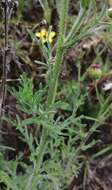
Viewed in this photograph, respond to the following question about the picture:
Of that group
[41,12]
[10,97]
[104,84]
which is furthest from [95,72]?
[41,12]

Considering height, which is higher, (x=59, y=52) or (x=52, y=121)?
(x=59, y=52)

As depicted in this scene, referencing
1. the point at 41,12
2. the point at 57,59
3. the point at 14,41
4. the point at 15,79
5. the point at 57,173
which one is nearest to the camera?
the point at 57,59

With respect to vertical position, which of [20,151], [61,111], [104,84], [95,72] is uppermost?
[95,72]

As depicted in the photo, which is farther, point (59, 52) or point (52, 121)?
point (52, 121)

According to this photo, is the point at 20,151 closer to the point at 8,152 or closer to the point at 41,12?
the point at 8,152

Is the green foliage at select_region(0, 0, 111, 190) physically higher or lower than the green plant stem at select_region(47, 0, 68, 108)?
lower

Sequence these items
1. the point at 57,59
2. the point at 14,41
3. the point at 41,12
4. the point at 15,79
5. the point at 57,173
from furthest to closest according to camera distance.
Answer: the point at 41,12, the point at 14,41, the point at 15,79, the point at 57,173, the point at 57,59

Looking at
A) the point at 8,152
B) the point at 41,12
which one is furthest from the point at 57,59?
the point at 41,12

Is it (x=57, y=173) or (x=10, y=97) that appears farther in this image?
(x=10, y=97)

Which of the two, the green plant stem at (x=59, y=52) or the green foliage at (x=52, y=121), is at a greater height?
the green plant stem at (x=59, y=52)

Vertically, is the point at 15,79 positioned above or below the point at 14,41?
below
